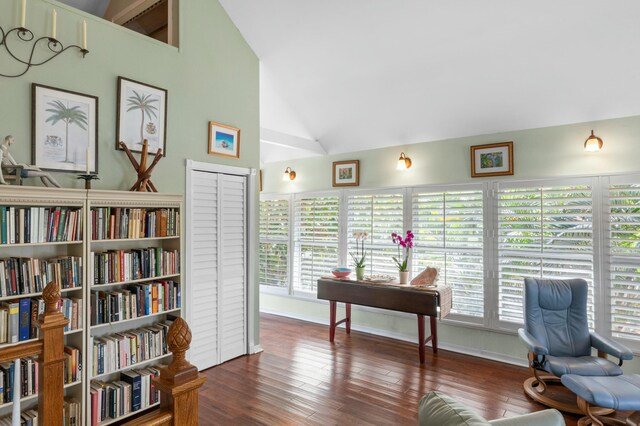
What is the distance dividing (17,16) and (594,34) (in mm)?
4081

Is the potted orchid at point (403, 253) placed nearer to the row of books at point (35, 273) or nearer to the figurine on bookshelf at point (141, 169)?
the figurine on bookshelf at point (141, 169)

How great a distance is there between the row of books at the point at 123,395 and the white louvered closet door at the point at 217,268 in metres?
0.58

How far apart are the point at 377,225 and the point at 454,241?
1.00 m

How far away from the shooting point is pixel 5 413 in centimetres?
237

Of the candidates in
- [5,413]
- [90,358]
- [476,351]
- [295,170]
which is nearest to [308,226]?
[295,170]

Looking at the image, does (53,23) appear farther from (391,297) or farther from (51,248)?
(391,297)

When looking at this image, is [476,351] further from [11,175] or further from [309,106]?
[11,175]

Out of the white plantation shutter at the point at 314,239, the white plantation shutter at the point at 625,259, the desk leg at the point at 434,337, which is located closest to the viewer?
the white plantation shutter at the point at 625,259

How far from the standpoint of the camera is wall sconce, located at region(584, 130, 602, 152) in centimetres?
342

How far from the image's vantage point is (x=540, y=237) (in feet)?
12.3

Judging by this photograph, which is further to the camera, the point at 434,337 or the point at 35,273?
the point at 434,337

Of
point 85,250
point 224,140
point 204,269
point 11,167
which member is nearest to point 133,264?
point 85,250

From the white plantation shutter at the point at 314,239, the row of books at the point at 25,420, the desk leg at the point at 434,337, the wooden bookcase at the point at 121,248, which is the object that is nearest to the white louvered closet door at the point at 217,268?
→ the wooden bookcase at the point at 121,248

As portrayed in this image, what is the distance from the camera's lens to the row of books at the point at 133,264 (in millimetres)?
2662
